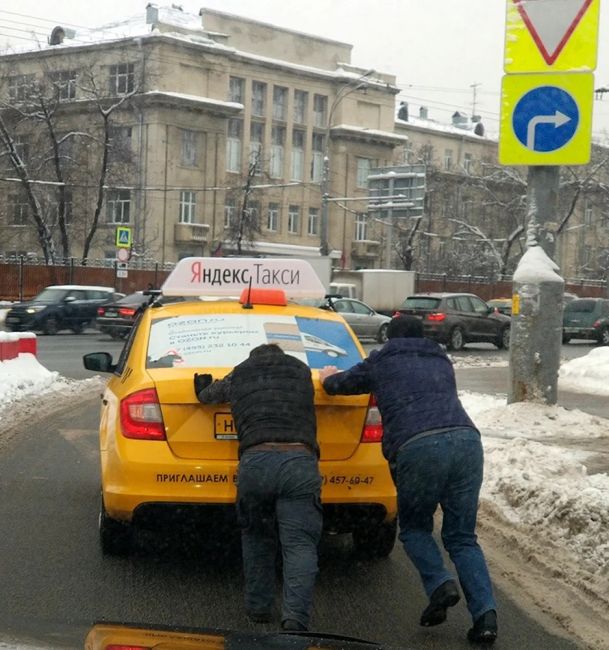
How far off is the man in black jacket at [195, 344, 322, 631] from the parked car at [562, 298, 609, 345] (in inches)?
1303

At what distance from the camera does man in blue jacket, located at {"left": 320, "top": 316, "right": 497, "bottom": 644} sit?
5.20 metres

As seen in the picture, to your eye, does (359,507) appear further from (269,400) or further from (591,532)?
(591,532)

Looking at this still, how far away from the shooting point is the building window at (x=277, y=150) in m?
76.9

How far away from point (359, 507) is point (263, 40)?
70361mm

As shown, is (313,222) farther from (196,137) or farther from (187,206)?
(196,137)

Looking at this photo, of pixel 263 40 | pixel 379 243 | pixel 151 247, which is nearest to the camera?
pixel 151 247

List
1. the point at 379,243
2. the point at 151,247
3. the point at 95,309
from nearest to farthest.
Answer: the point at 95,309, the point at 151,247, the point at 379,243

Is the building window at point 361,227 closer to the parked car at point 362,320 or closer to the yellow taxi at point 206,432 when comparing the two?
the parked car at point 362,320

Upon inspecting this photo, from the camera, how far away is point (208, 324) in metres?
6.85

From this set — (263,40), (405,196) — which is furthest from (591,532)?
(263,40)

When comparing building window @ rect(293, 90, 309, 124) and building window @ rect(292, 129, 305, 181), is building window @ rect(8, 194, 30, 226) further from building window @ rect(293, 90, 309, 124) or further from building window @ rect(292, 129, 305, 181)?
building window @ rect(293, 90, 309, 124)

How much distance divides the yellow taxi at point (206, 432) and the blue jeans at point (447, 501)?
0.75 m

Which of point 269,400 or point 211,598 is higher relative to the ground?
point 269,400

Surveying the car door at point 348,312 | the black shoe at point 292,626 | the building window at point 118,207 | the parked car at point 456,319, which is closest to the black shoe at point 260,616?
the black shoe at point 292,626
